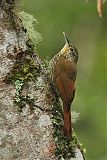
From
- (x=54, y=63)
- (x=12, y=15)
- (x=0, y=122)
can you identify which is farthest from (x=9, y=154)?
(x=54, y=63)

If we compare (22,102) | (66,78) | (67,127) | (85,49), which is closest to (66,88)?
(66,78)

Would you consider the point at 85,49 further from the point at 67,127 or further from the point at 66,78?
the point at 67,127

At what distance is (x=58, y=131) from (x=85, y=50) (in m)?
5.02

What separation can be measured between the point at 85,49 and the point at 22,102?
5107 mm

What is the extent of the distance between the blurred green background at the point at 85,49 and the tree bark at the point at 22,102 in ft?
11.8

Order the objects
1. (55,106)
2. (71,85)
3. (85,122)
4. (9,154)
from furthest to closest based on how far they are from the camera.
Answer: (85,122) < (71,85) < (55,106) < (9,154)

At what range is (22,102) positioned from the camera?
3.56 m

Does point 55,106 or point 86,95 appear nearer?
point 55,106

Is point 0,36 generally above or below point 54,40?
below

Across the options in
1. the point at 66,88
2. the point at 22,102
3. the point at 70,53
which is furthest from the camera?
the point at 70,53

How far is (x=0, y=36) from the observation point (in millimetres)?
3580

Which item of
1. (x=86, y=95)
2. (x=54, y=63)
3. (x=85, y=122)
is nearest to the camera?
(x=54, y=63)

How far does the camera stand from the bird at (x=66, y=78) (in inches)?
148

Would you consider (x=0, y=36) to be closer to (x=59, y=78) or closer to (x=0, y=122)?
(x=0, y=122)
